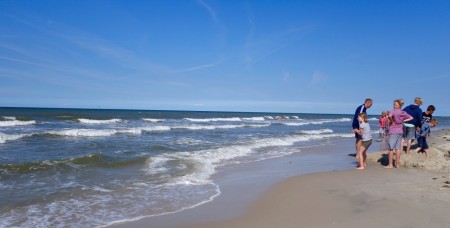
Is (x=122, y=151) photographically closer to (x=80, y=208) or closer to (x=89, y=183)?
(x=89, y=183)

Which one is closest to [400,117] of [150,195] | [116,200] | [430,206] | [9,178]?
[430,206]

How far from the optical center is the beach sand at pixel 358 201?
4695mm

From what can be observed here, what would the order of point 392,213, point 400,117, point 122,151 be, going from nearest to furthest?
point 392,213, point 400,117, point 122,151

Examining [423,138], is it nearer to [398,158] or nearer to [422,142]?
[422,142]

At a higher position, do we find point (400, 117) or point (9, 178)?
point (400, 117)

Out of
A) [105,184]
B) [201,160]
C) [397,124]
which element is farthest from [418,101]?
[105,184]

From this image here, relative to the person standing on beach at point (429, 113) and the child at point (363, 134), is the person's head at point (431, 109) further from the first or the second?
the child at point (363, 134)

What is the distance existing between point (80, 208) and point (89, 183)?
2.11 m

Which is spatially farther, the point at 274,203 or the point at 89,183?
the point at 89,183

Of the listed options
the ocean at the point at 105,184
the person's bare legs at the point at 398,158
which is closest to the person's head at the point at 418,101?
the person's bare legs at the point at 398,158

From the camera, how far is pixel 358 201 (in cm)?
573

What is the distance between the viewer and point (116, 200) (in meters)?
6.35

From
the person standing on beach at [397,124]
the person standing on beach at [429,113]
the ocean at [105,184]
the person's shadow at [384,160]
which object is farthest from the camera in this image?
the person standing on beach at [429,113]

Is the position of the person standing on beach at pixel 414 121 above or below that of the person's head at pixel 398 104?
below
